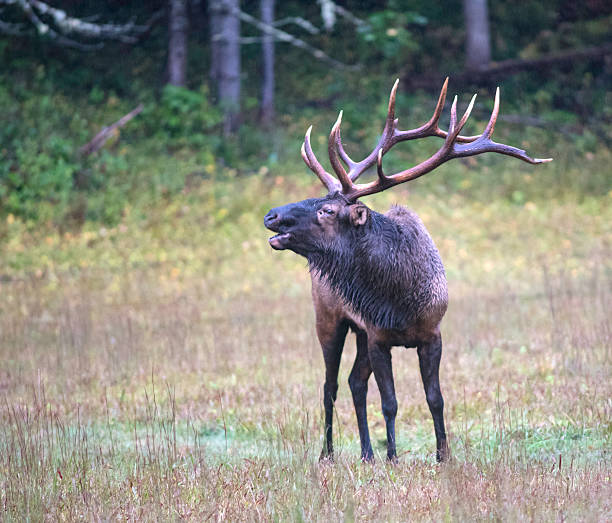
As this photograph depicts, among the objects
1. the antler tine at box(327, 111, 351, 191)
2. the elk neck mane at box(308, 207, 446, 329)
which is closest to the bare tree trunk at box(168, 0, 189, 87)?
the antler tine at box(327, 111, 351, 191)

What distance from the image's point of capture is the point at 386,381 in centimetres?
616

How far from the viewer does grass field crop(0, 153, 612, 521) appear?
4.95 meters

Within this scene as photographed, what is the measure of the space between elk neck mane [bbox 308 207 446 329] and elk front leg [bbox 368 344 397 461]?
0.66 feet

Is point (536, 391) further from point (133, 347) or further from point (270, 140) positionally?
point (270, 140)

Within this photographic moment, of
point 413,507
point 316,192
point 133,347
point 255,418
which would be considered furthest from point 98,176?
point 413,507

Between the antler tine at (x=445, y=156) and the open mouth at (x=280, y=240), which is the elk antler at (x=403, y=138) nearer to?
the antler tine at (x=445, y=156)

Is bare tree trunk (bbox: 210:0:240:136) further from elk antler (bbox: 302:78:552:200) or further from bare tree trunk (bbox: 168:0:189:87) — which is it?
elk antler (bbox: 302:78:552:200)

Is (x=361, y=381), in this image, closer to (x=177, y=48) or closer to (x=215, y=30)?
(x=215, y=30)

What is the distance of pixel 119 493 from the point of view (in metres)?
5.13

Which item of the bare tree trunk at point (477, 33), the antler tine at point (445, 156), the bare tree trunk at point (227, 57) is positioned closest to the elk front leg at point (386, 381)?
the antler tine at point (445, 156)

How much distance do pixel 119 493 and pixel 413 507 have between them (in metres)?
1.63

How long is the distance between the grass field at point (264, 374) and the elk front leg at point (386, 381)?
166mm

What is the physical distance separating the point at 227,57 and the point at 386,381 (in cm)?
1380

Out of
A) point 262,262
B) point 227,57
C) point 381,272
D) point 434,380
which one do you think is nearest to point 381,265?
point 381,272
